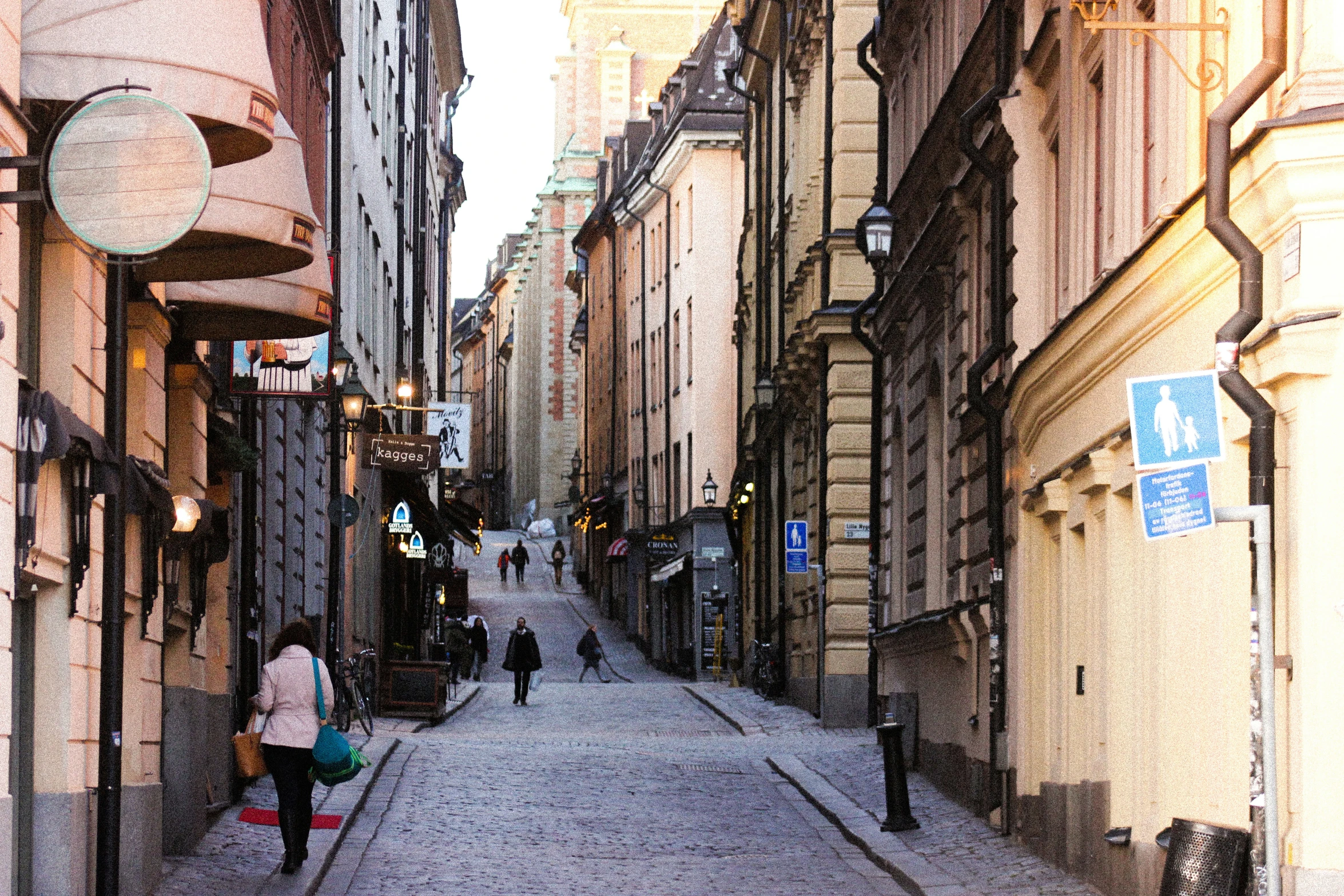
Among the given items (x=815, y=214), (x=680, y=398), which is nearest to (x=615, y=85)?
(x=680, y=398)

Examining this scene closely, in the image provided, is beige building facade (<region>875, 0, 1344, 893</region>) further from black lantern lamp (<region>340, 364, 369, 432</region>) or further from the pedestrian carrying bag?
black lantern lamp (<region>340, 364, 369, 432</region>)

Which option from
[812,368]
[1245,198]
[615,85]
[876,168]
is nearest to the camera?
[1245,198]

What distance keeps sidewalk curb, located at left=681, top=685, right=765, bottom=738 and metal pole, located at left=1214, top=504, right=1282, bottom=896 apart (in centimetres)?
2107

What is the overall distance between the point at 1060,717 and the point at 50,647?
7.02 meters

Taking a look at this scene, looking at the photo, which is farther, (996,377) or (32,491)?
(996,377)

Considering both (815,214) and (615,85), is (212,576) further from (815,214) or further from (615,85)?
(615,85)

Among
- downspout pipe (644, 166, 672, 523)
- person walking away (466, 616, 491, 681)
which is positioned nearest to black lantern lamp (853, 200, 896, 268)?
person walking away (466, 616, 491, 681)

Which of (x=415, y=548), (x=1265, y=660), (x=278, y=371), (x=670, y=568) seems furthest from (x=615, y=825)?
(x=670, y=568)

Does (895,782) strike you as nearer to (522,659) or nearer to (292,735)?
(292,735)

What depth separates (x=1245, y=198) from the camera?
9.59m

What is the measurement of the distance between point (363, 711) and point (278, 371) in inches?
397

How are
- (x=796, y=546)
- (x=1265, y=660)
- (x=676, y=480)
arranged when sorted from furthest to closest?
(x=676, y=480) → (x=796, y=546) → (x=1265, y=660)

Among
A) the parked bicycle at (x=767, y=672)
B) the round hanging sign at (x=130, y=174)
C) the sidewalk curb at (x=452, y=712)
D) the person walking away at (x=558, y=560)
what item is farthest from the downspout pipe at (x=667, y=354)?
the round hanging sign at (x=130, y=174)

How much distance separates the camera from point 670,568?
50.2 m
